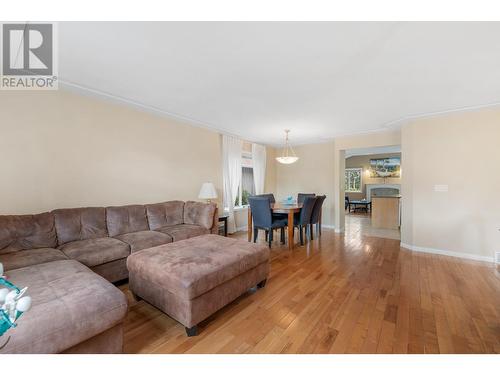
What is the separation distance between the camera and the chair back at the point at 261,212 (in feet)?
12.4

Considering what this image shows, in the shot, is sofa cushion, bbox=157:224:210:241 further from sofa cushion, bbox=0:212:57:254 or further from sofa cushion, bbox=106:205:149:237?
sofa cushion, bbox=0:212:57:254

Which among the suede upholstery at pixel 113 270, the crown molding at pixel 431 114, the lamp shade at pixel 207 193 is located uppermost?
the crown molding at pixel 431 114

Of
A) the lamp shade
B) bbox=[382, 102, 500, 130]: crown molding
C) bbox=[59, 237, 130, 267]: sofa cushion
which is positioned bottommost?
bbox=[59, 237, 130, 267]: sofa cushion

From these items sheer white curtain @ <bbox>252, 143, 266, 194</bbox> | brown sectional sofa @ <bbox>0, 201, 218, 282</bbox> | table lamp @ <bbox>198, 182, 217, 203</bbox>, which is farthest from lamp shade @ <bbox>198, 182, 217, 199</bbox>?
sheer white curtain @ <bbox>252, 143, 266, 194</bbox>

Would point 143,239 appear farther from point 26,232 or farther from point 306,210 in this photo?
point 306,210

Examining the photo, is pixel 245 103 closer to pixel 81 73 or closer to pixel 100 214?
pixel 81 73

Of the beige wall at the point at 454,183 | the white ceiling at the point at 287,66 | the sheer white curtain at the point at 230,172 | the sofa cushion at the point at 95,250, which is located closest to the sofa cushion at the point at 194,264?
the sofa cushion at the point at 95,250

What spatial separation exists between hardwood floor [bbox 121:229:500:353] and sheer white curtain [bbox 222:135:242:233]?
2185 millimetres

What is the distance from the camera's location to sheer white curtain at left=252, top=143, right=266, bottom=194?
5840mm

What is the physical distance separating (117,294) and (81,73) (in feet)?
7.88

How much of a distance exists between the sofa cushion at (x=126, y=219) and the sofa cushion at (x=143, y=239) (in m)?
0.12

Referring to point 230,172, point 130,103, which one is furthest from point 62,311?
point 230,172

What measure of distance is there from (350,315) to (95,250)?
2.67 meters

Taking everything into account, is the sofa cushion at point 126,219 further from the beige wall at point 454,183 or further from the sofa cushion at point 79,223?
the beige wall at point 454,183
